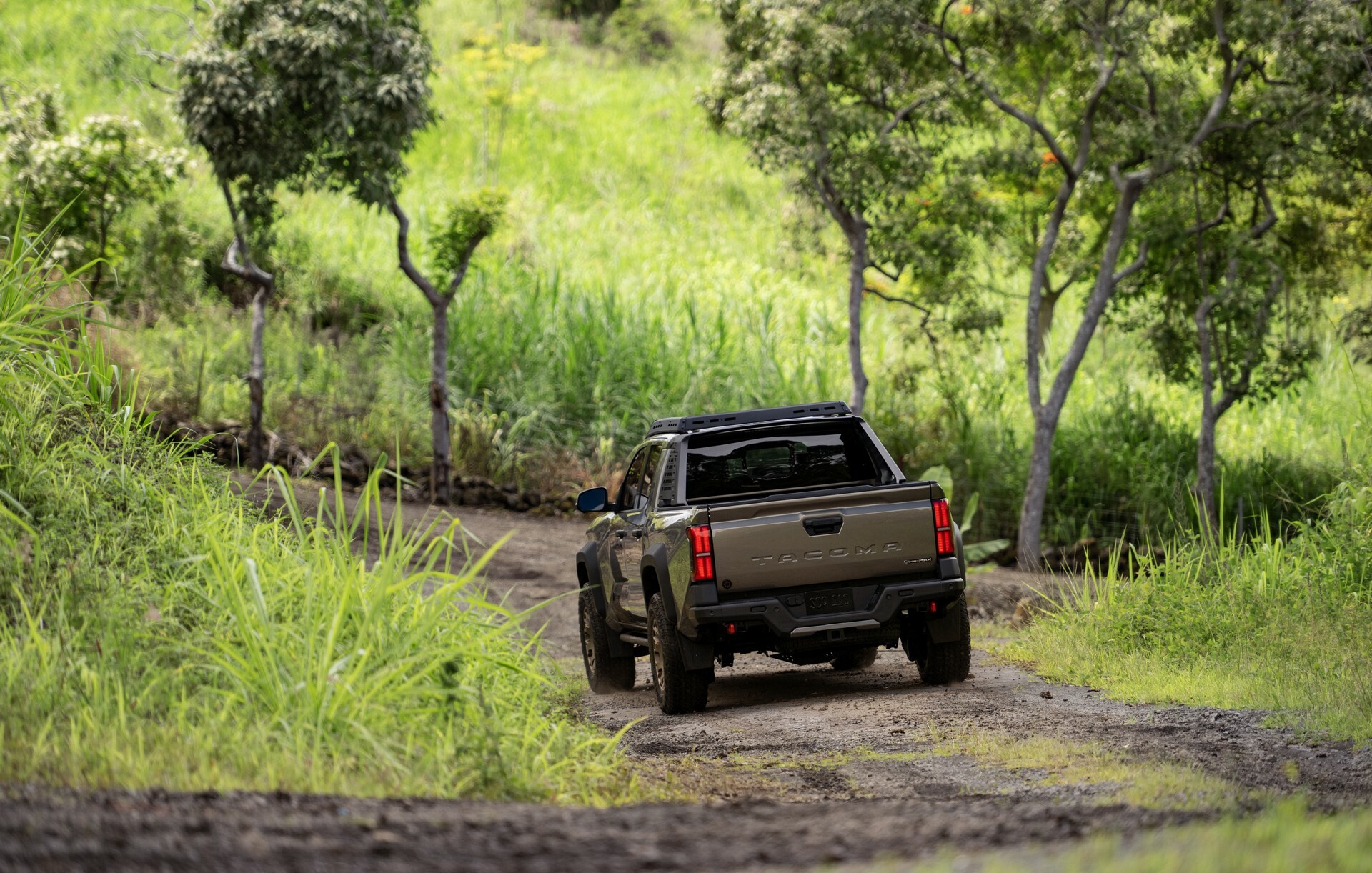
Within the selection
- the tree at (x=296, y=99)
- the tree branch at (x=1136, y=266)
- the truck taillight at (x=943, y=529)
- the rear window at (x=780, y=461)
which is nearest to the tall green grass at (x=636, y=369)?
the tree branch at (x=1136, y=266)

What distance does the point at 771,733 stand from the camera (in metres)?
7.18

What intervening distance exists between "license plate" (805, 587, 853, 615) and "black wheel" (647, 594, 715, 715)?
28.9 inches

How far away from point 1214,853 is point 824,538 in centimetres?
461

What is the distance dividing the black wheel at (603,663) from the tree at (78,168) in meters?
10.9

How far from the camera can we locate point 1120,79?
52.3 feet

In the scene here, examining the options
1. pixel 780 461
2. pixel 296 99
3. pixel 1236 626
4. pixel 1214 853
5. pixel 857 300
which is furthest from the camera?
pixel 857 300

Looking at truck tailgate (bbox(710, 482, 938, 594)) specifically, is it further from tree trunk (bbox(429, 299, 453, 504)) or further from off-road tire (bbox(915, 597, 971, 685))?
tree trunk (bbox(429, 299, 453, 504))

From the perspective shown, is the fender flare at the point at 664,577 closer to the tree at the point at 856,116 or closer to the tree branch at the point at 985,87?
the tree at the point at 856,116

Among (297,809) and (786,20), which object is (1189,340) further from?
(297,809)

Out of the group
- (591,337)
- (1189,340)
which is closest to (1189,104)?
(1189,340)

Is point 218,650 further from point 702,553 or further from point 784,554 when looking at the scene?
point 784,554

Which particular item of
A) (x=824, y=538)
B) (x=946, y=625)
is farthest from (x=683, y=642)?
(x=946, y=625)

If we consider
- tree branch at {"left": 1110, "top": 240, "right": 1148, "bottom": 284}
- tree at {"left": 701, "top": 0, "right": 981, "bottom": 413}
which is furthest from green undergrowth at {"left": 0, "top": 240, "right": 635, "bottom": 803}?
tree branch at {"left": 1110, "top": 240, "right": 1148, "bottom": 284}

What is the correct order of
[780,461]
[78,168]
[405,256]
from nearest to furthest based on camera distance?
[780,461], [405,256], [78,168]
